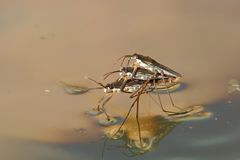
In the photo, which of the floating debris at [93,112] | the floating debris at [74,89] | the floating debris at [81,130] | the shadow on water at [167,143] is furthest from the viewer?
the floating debris at [74,89]

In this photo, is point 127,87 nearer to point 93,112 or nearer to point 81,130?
point 93,112

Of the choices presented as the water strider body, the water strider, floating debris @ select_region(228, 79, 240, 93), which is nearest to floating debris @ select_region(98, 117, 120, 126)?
the water strider

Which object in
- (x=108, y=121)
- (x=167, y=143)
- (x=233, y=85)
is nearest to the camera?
(x=167, y=143)

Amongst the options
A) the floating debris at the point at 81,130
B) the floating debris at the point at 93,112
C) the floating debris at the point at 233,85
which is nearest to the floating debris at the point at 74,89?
the floating debris at the point at 93,112

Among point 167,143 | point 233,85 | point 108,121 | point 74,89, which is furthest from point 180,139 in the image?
point 74,89

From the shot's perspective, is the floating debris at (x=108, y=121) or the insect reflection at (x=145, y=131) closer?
the insect reflection at (x=145, y=131)

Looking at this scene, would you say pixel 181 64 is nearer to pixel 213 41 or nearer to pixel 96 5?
pixel 213 41

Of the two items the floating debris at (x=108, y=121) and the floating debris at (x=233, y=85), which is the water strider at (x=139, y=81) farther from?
the floating debris at (x=233, y=85)

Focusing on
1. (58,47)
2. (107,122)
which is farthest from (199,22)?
(107,122)
